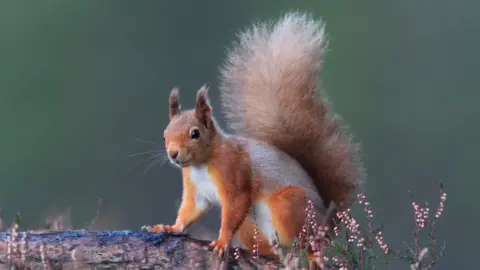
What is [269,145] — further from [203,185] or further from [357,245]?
[357,245]

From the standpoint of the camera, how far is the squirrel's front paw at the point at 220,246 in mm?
1624

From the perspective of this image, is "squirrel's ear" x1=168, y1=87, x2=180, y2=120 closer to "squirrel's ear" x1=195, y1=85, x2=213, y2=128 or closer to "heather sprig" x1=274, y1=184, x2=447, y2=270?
"squirrel's ear" x1=195, y1=85, x2=213, y2=128

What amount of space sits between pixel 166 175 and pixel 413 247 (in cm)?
120

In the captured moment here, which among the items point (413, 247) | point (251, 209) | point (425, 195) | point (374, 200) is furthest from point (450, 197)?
point (251, 209)

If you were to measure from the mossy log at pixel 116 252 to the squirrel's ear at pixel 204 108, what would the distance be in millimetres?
313

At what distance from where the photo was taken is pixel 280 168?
1.76 m

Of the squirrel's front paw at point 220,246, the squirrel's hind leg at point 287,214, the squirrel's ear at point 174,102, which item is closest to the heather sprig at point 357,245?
the squirrel's hind leg at point 287,214

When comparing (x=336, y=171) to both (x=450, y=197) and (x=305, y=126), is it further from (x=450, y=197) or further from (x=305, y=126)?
(x=450, y=197)

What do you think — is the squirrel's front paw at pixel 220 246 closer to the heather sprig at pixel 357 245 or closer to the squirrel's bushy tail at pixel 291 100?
the heather sprig at pixel 357 245

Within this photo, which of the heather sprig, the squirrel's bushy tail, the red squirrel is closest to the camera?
the heather sprig

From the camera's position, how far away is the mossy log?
162cm

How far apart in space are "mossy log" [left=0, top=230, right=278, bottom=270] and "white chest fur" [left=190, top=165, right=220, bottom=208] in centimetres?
12

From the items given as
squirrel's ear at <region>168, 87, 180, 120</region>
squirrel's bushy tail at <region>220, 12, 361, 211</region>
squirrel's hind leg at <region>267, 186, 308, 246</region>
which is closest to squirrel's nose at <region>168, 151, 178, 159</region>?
squirrel's ear at <region>168, 87, 180, 120</region>

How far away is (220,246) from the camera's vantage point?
163cm
